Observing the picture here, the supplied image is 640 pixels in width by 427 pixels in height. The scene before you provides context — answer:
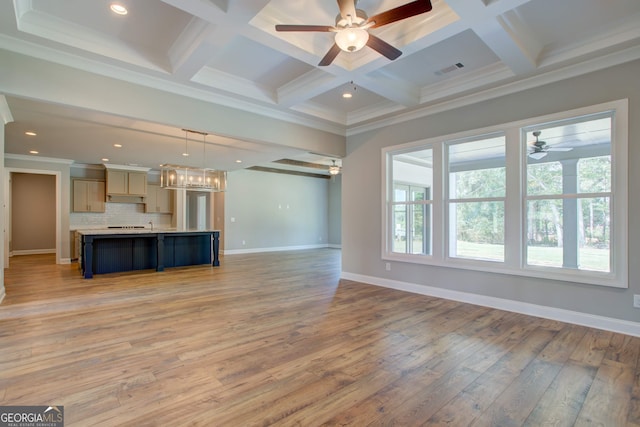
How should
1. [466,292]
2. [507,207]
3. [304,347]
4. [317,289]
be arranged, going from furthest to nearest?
[317,289] < [466,292] < [507,207] < [304,347]

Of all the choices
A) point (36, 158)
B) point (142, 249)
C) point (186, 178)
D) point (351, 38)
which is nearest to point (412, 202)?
point (351, 38)

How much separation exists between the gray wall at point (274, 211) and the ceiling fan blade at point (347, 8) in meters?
8.33

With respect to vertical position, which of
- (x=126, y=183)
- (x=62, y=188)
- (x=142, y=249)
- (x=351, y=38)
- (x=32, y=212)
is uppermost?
(x=351, y=38)

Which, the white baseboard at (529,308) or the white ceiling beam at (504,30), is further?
the white baseboard at (529,308)

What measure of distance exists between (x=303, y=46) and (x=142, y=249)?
5742 mm

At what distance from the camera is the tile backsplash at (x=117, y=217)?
919cm

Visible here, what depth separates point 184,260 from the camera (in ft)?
24.3

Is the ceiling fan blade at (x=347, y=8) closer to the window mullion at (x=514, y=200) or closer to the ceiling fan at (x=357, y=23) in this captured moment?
the ceiling fan at (x=357, y=23)

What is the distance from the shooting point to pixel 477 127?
4289 millimetres

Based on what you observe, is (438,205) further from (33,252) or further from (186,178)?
(33,252)

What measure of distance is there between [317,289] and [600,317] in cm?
349

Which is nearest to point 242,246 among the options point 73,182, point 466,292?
point 73,182

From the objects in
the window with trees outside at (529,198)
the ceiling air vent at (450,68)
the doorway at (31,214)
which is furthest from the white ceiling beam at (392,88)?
the doorway at (31,214)

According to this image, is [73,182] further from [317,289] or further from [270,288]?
[317,289]
